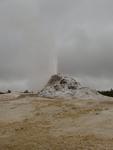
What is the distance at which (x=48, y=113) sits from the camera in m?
49.0

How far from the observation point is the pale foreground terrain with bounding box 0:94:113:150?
35381 mm

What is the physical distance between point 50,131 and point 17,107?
15409 millimetres

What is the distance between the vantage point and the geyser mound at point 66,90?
64.4 m

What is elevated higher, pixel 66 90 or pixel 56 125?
pixel 66 90

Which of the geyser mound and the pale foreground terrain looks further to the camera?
the geyser mound

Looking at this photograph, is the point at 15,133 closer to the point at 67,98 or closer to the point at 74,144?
the point at 74,144

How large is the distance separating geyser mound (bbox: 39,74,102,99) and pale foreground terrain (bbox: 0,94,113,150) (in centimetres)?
715

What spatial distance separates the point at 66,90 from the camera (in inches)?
2601

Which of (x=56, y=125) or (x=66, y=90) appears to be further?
(x=66, y=90)

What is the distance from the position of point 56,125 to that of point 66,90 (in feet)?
76.6

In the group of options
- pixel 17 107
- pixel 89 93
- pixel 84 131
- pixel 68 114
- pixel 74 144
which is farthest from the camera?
pixel 89 93

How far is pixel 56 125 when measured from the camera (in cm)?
4294

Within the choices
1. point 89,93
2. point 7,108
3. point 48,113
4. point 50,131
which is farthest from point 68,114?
point 89,93

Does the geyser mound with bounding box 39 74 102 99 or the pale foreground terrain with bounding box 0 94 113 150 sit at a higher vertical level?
the geyser mound with bounding box 39 74 102 99
